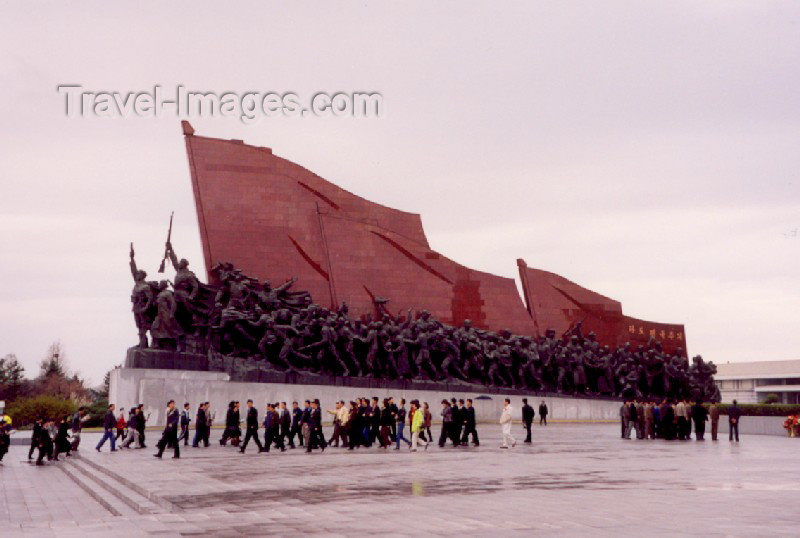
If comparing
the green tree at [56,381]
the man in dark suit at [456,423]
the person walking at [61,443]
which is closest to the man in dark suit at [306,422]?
the man in dark suit at [456,423]

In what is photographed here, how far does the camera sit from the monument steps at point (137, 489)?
331 inches

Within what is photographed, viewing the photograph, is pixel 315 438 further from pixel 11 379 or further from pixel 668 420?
pixel 11 379

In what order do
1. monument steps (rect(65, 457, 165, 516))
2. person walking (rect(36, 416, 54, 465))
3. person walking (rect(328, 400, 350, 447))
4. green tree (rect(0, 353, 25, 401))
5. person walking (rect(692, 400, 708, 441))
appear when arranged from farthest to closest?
green tree (rect(0, 353, 25, 401)), person walking (rect(692, 400, 708, 441)), person walking (rect(328, 400, 350, 447)), person walking (rect(36, 416, 54, 465)), monument steps (rect(65, 457, 165, 516))

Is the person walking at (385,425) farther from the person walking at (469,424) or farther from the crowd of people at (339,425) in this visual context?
the person walking at (469,424)

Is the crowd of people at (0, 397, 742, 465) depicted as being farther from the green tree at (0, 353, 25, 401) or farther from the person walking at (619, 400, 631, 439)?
the green tree at (0, 353, 25, 401)

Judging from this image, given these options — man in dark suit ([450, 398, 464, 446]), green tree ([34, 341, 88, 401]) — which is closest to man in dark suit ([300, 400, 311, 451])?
man in dark suit ([450, 398, 464, 446])

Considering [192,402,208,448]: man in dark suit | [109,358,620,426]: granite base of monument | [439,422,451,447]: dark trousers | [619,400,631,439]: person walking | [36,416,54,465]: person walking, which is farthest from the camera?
[109,358,620,426]: granite base of monument

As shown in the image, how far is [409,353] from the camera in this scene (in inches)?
1065

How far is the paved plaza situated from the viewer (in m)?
7.09

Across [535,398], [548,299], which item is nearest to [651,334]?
[548,299]

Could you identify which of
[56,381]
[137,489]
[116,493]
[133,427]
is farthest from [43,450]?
[56,381]

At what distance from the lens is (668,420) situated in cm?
2045

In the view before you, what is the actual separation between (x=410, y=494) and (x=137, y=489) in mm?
3141

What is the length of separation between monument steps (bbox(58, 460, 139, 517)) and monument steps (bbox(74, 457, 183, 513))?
205mm
